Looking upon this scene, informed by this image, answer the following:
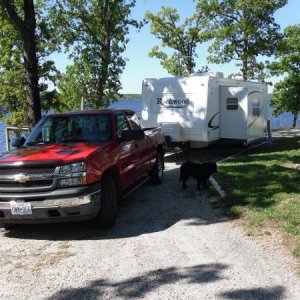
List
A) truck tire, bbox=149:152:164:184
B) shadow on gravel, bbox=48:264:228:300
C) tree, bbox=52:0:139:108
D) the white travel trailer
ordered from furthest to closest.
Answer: tree, bbox=52:0:139:108 < the white travel trailer < truck tire, bbox=149:152:164:184 < shadow on gravel, bbox=48:264:228:300

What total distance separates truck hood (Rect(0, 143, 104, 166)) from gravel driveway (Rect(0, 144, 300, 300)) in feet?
3.75

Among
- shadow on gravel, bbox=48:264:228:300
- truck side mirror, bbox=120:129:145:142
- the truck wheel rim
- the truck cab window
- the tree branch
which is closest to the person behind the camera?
shadow on gravel, bbox=48:264:228:300

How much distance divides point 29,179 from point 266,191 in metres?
4.49

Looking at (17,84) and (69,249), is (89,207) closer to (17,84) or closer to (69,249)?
(69,249)

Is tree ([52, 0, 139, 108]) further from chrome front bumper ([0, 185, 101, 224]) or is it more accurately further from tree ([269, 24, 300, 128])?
chrome front bumper ([0, 185, 101, 224])

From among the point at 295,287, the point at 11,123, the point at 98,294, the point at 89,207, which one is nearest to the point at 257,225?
the point at 295,287

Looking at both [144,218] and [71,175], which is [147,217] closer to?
[144,218]

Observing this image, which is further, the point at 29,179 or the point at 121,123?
the point at 121,123

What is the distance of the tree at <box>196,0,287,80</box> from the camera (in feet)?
75.8

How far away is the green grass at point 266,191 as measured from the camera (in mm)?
5987

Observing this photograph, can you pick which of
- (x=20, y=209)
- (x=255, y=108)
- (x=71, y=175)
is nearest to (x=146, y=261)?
(x=71, y=175)

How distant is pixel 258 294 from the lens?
404cm

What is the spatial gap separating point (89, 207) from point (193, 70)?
23.2 m

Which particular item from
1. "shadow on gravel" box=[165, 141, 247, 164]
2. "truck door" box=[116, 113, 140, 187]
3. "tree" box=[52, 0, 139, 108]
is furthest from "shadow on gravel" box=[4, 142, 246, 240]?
"tree" box=[52, 0, 139, 108]
